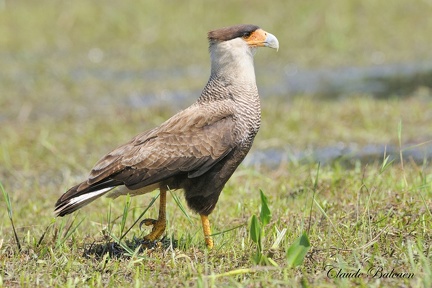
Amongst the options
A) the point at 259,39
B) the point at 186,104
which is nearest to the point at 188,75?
the point at 186,104

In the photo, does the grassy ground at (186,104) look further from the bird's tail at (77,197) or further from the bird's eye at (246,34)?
the bird's eye at (246,34)

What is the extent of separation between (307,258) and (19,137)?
4.87m

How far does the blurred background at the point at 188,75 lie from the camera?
25.5ft

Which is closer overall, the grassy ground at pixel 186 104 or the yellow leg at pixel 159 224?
the grassy ground at pixel 186 104

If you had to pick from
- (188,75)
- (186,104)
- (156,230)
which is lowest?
(186,104)

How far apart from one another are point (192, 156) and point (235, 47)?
2.66ft

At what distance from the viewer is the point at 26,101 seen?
32.4 feet

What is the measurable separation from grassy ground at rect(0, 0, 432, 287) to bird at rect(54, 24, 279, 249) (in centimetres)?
17

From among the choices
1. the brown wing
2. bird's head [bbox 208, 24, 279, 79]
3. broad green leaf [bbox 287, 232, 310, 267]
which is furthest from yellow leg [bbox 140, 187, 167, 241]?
broad green leaf [bbox 287, 232, 310, 267]

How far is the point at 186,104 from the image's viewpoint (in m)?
9.79

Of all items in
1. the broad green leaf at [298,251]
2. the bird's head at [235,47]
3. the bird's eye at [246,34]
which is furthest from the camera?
the bird's eye at [246,34]

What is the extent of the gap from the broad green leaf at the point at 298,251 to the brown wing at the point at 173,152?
95 centimetres

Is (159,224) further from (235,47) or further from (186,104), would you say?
(186,104)

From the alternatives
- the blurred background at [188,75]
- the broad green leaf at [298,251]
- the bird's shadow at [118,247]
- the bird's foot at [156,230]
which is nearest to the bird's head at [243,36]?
the bird's foot at [156,230]
